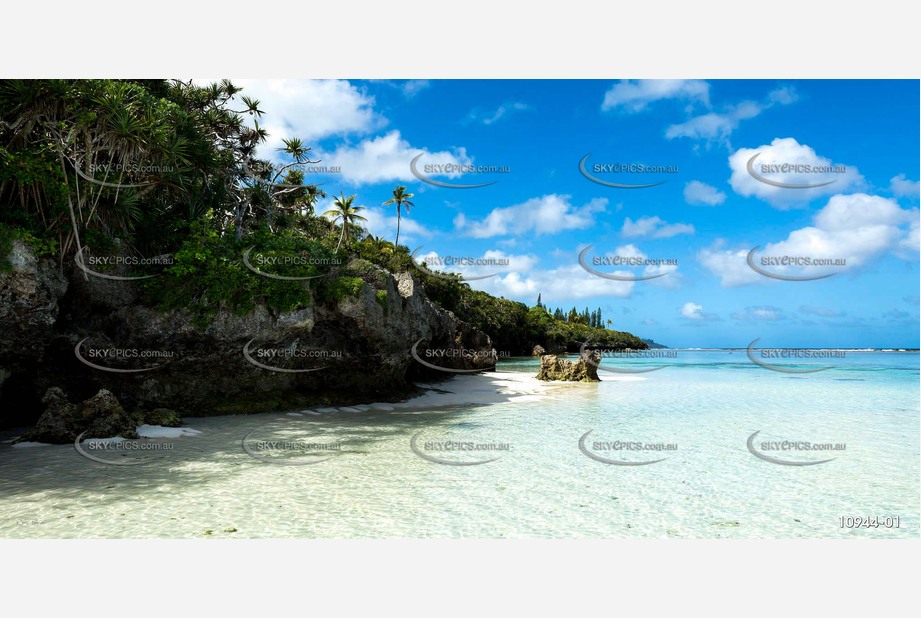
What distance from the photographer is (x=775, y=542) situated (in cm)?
667

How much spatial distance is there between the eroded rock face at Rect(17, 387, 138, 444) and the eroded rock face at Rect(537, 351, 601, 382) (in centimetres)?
2312

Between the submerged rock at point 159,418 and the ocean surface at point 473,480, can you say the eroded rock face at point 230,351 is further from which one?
the submerged rock at point 159,418

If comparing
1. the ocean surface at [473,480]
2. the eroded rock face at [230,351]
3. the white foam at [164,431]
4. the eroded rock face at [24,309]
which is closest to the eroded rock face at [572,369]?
the eroded rock face at [230,351]

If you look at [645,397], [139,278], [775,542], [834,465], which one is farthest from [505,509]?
[645,397]

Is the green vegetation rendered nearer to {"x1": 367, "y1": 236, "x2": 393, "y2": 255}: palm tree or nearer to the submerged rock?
the submerged rock

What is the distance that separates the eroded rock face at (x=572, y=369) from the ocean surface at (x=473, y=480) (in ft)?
43.5

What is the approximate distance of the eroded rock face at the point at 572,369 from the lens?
30016mm

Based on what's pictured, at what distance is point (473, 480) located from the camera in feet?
30.3

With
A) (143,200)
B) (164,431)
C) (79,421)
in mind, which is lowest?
(164,431)

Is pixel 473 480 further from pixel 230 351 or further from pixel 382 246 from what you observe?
pixel 382 246

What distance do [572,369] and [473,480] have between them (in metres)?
22.4

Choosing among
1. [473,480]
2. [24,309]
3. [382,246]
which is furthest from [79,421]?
[382,246]

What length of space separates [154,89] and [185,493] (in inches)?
648

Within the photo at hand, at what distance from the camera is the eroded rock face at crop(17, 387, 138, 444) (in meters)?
11.3
